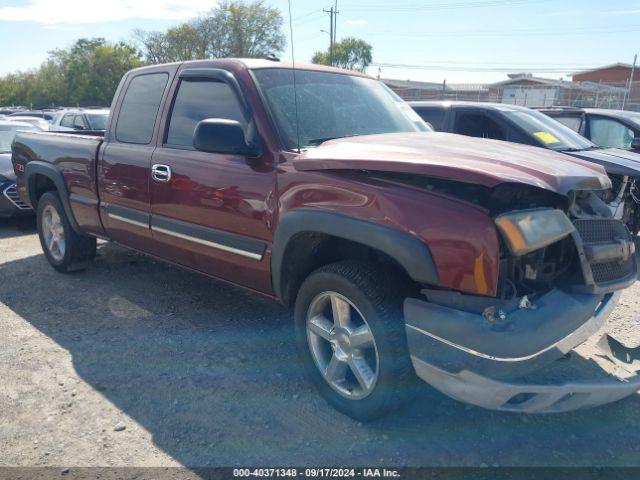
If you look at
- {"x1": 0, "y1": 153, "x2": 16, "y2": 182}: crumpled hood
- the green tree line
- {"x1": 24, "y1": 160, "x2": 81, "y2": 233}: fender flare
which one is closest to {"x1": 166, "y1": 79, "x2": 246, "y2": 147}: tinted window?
{"x1": 24, "y1": 160, "x2": 81, "y2": 233}: fender flare

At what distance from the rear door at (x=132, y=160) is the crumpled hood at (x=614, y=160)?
4.71 meters

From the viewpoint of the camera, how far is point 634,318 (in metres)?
4.27

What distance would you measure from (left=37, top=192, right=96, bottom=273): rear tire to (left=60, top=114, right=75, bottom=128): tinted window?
744 cm

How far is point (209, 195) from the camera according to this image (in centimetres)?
343

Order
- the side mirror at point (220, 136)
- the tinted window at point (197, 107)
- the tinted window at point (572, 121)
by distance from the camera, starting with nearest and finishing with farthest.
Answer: the side mirror at point (220, 136)
the tinted window at point (197, 107)
the tinted window at point (572, 121)

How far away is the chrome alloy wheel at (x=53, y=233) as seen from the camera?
539 centimetres

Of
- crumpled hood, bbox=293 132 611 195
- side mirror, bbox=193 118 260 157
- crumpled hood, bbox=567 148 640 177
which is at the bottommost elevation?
crumpled hood, bbox=567 148 640 177

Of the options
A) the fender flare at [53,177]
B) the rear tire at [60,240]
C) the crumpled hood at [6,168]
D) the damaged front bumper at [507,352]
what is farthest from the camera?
the crumpled hood at [6,168]

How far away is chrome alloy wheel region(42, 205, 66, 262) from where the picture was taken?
5.39 metres

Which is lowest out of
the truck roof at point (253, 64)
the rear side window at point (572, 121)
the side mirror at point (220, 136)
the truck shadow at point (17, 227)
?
the truck shadow at point (17, 227)

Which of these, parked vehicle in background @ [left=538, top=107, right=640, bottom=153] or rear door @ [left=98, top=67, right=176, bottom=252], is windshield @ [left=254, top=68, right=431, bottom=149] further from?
parked vehicle in background @ [left=538, top=107, right=640, bottom=153]

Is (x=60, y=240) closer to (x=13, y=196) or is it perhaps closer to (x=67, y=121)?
(x=13, y=196)

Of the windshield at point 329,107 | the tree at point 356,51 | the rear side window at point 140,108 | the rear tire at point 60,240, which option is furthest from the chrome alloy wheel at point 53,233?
the tree at point 356,51

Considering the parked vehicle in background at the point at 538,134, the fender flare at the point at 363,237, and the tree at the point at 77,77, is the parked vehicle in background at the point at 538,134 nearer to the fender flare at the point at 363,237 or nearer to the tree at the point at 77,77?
the fender flare at the point at 363,237
